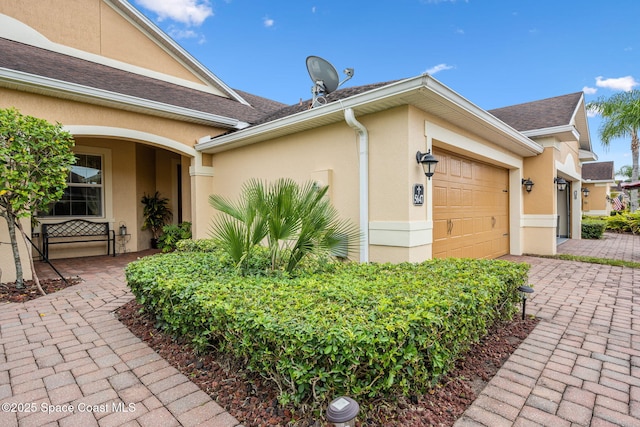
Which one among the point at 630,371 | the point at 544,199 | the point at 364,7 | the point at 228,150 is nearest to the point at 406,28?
the point at 364,7

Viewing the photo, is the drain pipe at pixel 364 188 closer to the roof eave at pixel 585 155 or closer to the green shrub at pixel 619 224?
the roof eave at pixel 585 155

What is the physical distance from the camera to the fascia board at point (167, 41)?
8.72m

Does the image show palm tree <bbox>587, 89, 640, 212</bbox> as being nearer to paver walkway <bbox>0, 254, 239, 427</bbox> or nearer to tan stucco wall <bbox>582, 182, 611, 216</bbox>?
tan stucco wall <bbox>582, 182, 611, 216</bbox>

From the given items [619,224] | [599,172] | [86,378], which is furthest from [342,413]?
[599,172]

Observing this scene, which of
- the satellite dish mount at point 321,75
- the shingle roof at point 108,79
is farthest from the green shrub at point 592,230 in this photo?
the shingle roof at point 108,79

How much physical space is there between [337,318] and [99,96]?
20.6 feet

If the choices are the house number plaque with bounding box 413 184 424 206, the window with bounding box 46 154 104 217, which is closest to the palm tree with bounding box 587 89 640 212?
the house number plaque with bounding box 413 184 424 206

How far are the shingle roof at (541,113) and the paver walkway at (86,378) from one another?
936 cm

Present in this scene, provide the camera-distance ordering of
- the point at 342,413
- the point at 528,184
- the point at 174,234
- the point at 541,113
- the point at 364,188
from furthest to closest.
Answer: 1. the point at 541,113
2. the point at 528,184
3. the point at 174,234
4. the point at 364,188
5. the point at 342,413

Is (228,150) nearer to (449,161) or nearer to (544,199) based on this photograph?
(449,161)

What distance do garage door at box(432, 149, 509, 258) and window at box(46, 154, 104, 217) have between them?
316 inches

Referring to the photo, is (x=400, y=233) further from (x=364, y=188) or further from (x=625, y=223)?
(x=625, y=223)

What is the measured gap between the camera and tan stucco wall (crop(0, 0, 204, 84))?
24.7 feet

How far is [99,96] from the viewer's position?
5.86 m
